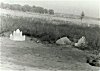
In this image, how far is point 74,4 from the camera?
6.59ft

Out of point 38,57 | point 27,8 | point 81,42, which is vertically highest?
point 27,8

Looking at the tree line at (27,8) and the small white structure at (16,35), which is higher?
the tree line at (27,8)

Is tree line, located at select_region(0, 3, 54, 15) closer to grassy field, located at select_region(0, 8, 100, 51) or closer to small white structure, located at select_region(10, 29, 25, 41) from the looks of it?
grassy field, located at select_region(0, 8, 100, 51)

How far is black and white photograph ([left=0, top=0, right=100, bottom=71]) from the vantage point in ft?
6.41

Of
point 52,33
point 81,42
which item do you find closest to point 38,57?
point 52,33

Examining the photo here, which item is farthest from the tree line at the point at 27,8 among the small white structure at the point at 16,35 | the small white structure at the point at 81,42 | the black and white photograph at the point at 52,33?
the small white structure at the point at 81,42

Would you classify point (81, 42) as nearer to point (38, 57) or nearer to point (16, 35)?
point (38, 57)

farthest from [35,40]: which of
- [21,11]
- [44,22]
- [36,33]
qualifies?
[21,11]

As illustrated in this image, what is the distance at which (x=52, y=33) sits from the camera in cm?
201

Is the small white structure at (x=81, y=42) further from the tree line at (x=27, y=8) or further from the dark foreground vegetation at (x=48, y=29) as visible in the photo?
the tree line at (x=27, y=8)

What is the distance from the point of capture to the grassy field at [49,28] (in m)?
1.99

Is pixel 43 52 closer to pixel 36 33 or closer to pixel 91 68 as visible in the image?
pixel 36 33

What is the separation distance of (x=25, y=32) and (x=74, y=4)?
0.56 metres

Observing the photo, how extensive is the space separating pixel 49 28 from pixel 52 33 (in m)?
0.06
